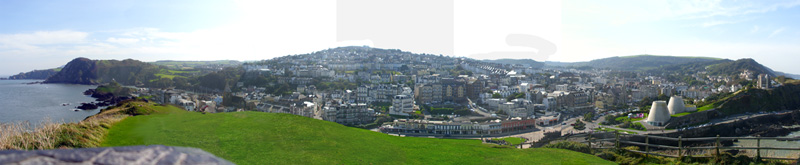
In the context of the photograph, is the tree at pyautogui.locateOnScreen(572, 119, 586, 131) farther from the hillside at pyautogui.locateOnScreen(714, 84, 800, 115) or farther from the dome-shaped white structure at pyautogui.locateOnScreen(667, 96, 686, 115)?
the hillside at pyautogui.locateOnScreen(714, 84, 800, 115)

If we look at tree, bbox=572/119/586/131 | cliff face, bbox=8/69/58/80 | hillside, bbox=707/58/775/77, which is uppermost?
hillside, bbox=707/58/775/77

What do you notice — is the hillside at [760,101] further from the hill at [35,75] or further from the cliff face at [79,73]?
the hill at [35,75]

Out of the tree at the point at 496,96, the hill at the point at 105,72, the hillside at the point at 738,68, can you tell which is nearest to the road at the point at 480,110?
the tree at the point at 496,96

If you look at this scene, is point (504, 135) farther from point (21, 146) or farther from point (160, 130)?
point (21, 146)

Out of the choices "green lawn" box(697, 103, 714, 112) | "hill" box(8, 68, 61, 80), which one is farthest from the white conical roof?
"hill" box(8, 68, 61, 80)

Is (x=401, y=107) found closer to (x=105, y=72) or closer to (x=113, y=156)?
(x=113, y=156)

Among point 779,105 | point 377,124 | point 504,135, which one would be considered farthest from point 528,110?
point 779,105

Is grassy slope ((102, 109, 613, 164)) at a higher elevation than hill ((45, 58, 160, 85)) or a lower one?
lower
